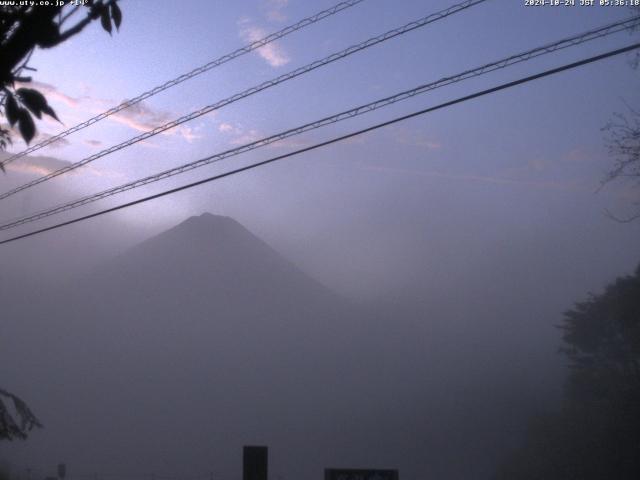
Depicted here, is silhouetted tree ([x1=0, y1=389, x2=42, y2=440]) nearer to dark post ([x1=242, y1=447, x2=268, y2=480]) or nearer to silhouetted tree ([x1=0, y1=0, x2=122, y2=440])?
dark post ([x1=242, y1=447, x2=268, y2=480])

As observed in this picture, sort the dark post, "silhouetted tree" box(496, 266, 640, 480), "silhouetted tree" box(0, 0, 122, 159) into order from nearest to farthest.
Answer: "silhouetted tree" box(0, 0, 122, 159)
the dark post
"silhouetted tree" box(496, 266, 640, 480)

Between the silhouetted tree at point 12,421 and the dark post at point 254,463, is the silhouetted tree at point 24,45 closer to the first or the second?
the dark post at point 254,463

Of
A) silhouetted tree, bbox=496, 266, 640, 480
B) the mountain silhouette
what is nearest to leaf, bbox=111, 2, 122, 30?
silhouetted tree, bbox=496, 266, 640, 480

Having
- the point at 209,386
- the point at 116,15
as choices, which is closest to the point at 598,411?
the point at 116,15

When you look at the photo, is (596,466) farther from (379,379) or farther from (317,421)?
(379,379)

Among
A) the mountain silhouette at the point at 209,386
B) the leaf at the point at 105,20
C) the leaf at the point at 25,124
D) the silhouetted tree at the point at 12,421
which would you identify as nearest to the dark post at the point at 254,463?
the silhouetted tree at the point at 12,421

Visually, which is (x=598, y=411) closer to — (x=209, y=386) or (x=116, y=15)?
(x=116, y=15)

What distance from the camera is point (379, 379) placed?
456 feet

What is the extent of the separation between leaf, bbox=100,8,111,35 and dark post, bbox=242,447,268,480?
28.3 ft

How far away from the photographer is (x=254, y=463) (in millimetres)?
11531

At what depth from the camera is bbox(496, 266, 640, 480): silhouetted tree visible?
109 ft

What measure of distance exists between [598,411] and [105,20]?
37112 millimetres

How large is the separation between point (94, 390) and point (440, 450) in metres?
87.7

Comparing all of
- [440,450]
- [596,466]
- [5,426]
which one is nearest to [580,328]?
[596,466]
